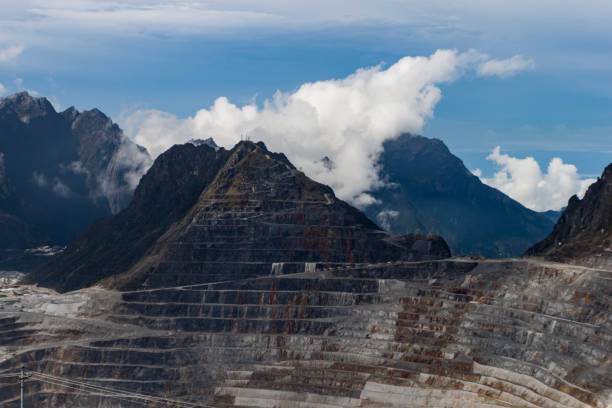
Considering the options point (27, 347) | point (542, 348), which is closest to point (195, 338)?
point (27, 347)

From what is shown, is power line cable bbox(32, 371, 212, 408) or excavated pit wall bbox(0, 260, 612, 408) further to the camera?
power line cable bbox(32, 371, 212, 408)

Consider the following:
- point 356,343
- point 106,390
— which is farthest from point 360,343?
point 106,390

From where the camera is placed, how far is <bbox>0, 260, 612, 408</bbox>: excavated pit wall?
146 meters

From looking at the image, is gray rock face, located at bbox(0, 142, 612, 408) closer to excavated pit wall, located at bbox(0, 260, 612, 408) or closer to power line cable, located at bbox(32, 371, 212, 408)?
excavated pit wall, located at bbox(0, 260, 612, 408)

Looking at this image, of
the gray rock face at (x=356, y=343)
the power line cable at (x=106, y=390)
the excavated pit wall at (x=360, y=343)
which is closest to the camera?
the excavated pit wall at (x=360, y=343)

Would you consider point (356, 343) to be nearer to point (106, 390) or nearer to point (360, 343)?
point (360, 343)

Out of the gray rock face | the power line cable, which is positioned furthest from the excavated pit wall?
the power line cable

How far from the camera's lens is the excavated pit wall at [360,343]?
146000mm

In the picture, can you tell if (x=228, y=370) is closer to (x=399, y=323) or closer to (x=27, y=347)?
(x=399, y=323)

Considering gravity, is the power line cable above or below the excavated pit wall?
below

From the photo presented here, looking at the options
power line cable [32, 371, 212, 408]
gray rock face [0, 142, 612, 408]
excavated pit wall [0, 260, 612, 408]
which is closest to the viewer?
excavated pit wall [0, 260, 612, 408]

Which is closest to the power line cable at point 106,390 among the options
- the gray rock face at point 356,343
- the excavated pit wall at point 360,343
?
the gray rock face at point 356,343

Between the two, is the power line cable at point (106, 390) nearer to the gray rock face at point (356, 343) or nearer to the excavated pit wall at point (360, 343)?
the gray rock face at point (356, 343)

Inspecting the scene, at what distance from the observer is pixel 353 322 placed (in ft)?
592
